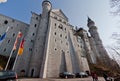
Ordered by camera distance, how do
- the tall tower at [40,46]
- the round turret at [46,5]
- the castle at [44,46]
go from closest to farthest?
the tall tower at [40,46]
the castle at [44,46]
the round turret at [46,5]

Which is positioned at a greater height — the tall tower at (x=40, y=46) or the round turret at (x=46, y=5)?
the round turret at (x=46, y=5)

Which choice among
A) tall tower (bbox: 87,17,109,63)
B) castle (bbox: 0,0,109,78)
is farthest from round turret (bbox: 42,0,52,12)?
tall tower (bbox: 87,17,109,63)

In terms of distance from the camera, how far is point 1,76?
343 inches

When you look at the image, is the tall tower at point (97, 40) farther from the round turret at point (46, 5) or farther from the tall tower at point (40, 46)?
the tall tower at point (40, 46)

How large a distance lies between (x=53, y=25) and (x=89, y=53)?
24.1m

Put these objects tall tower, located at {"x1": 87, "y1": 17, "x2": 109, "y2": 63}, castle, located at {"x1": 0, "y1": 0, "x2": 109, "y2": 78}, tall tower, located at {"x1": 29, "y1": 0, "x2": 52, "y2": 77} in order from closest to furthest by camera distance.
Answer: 1. tall tower, located at {"x1": 29, "y1": 0, "x2": 52, "y2": 77}
2. castle, located at {"x1": 0, "y1": 0, "x2": 109, "y2": 78}
3. tall tower, located at {"x1": 87, "y1": 17, "x2": 109, "y2": 63}

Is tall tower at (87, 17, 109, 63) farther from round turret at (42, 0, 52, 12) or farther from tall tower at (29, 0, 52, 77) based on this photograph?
tall tower at (29, 0, 52, 77)

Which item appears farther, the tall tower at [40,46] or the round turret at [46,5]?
the round turret at [46,5]

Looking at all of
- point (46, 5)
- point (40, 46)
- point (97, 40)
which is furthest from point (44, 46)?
point (97, 40)

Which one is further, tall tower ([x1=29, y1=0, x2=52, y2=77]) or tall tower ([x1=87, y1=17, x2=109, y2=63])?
tall tower ([x1=87, y1=17, x2=109, y2=63])

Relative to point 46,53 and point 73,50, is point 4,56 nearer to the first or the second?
point 46,53

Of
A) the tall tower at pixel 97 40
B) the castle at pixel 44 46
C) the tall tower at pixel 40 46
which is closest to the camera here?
the tall tower at pixel 40 46

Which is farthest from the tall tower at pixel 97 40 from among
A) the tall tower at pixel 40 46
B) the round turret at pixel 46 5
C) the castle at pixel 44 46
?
the tall tower at pixel 40 46

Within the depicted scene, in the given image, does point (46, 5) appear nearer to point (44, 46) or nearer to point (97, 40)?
point (44, 46)
